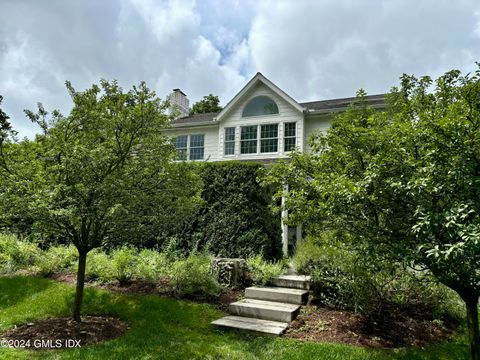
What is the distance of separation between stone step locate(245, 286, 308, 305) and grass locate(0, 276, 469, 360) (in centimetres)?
95

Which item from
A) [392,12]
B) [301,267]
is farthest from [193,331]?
[392,12]

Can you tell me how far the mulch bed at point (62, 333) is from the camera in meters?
4.68

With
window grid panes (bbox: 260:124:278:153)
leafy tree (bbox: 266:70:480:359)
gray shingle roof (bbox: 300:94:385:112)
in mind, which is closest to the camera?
leafy tree (bbox: 266:70:480:359)

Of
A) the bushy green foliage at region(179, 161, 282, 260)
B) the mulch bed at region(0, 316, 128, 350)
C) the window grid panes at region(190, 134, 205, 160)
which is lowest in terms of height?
the mulch bed at region(0, 316, 128, 350)

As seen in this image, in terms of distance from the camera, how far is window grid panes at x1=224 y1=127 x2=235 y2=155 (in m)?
15.8

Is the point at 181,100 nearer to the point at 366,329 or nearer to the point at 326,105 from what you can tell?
the point at 326,105

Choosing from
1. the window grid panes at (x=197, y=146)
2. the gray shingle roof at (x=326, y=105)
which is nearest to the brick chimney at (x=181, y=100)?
the gray shingle roof at (x=326, y=105)

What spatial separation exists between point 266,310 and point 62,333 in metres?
3.33

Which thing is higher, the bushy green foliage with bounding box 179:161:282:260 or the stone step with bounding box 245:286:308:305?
the bushy green foliage with bounding box 179:161:282:260

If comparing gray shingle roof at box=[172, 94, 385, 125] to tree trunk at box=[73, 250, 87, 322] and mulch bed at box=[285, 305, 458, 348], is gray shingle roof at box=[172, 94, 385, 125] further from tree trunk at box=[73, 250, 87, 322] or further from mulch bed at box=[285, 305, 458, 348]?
tree trunk at box=[73, 250, 87, 322]

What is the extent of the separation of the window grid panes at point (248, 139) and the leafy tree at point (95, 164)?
379 inches

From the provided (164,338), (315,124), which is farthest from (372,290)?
(315,124)

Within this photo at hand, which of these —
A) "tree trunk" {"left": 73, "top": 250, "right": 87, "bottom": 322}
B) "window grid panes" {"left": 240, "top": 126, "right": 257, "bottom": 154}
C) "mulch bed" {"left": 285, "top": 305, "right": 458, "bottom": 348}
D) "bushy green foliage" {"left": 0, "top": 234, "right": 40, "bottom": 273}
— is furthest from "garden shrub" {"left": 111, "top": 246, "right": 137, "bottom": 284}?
"window grid panes" {"left": 240, "top": 126, "right": 257, "bottom": 154}

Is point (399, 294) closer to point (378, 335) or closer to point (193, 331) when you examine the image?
point (378, 335)
